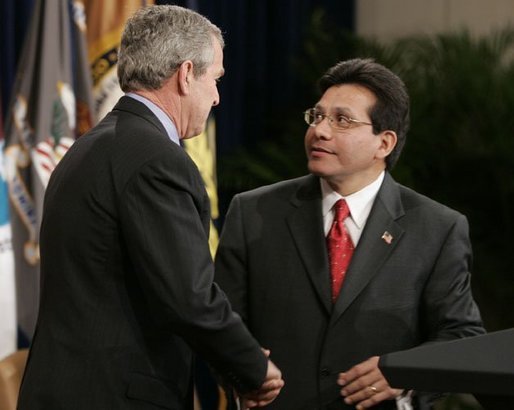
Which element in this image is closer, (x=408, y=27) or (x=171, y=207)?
(x=171, y=207)

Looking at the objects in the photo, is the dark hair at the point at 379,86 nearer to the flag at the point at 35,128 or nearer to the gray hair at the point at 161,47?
the gray hair at the point at 161,47

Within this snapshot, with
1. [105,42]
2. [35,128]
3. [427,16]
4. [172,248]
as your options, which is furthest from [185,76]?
[427,16]

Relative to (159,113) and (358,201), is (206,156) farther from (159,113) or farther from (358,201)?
(159,113)

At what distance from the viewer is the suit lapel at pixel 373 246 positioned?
2.50m

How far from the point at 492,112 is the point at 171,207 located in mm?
3396

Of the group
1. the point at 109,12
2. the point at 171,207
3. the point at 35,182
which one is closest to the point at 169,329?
the point at 171,207

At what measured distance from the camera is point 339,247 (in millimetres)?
2594

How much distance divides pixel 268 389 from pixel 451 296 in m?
0.56

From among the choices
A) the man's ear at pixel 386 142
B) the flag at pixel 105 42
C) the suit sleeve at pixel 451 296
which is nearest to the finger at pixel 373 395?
the suit sleeve at pixel 451 296

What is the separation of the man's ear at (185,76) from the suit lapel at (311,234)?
24.2 inches

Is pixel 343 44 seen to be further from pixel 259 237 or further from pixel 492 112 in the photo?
pixel 259 237

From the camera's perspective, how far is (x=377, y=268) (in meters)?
2.53

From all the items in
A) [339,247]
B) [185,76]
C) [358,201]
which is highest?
[185,76]

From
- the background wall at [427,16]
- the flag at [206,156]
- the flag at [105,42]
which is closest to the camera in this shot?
the flag at [105,42]
